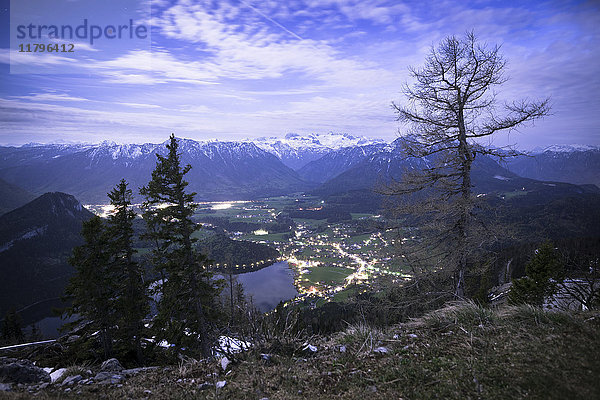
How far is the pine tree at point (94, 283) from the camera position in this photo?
14.9 meters

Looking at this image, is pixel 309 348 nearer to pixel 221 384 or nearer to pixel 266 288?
pixel 221 384

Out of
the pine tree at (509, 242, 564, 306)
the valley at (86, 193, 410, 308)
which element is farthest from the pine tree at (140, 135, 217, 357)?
the pine tree at (509, 242, 564, 306)

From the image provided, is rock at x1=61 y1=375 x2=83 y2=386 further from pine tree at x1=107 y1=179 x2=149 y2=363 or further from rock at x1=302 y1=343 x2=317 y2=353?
pine tree at x1=107 y1=179 x2=149 y2=363

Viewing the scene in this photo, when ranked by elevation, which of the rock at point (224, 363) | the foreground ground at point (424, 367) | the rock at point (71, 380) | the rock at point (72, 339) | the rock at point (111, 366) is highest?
the foreground ground at point (424, 367)

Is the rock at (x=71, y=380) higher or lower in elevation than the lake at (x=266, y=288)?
higher

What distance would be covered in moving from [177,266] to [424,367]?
46.0ft

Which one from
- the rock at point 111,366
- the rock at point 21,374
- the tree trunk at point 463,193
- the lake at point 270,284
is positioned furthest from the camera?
the lake at point 270,284

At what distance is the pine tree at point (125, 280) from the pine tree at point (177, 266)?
1.97 m

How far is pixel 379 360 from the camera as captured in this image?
16.1ft

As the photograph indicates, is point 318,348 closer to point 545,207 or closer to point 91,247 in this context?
point 91,247

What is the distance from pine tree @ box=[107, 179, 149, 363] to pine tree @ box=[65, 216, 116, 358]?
42 centimetres

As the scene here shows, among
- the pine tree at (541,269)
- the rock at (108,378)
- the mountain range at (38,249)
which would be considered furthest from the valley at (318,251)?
the mountain range at (38,249)

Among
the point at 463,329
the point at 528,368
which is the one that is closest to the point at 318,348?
the point at 463,329

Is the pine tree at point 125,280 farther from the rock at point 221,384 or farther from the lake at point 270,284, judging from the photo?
the lake at point 270,284
